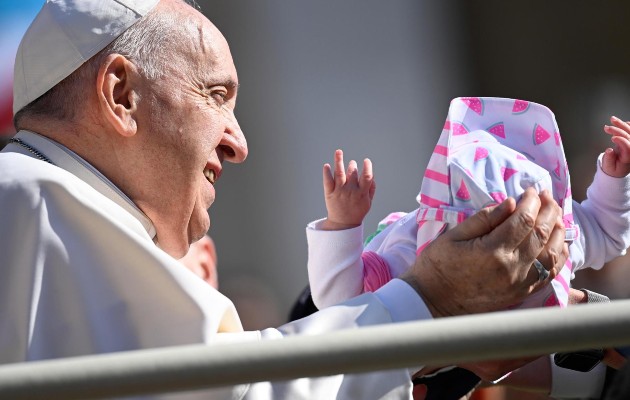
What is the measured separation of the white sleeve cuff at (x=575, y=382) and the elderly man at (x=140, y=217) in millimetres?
745

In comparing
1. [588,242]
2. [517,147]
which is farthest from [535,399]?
[517,147]

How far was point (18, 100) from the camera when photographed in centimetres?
304

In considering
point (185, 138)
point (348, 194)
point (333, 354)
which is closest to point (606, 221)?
point (348, 194)

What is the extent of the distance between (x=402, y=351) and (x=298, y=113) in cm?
604

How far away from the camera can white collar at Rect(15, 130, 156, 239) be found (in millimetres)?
2822

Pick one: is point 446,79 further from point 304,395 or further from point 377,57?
point 304,395

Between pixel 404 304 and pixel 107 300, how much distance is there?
624mm

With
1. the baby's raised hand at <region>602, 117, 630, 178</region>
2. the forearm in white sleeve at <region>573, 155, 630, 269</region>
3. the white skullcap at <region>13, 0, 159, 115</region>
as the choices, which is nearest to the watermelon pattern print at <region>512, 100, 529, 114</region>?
the baby's raised hand at <region>602, 117, 630, 178</region>

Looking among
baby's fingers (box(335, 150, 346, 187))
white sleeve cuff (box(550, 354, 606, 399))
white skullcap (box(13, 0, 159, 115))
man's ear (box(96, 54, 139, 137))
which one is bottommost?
white sleeve cuff (box(550, 354, 606, 399))

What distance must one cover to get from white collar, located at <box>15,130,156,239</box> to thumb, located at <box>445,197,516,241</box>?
81cm

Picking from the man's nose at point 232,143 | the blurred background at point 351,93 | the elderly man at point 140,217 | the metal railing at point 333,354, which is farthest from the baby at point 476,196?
the blurred background at point 351,93

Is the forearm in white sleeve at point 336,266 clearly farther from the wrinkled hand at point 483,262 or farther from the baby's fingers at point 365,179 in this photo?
the wrinkled hand at point 483,262

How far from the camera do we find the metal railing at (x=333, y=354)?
1.71m

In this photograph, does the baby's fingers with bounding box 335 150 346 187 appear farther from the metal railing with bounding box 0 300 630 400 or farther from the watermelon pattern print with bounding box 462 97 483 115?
the metal railing with bounding box 0 300 630 400
